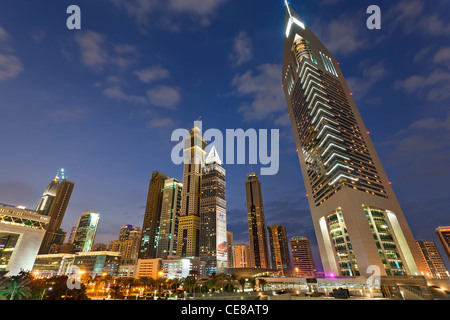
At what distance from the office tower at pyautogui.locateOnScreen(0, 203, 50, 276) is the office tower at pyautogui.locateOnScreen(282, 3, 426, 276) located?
117 meters

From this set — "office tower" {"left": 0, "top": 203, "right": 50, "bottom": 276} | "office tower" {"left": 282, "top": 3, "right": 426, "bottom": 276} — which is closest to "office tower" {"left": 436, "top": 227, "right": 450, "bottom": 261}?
"office tower" {"left": 282, "top": 3, "right": 426, "bottom": 276}

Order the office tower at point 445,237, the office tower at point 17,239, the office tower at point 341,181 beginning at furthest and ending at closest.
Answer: the office tower at point 445,237 < the office tower at point 341,181 < the office tower at point 17,239

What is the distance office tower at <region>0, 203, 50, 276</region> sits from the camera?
69.4m

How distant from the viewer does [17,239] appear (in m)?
73.2

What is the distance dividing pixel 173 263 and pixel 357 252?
152 meters

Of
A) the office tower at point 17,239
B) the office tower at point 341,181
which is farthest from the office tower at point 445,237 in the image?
the office tower at point 17,239

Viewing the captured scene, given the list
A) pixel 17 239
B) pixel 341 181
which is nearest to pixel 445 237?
pixel 341 181

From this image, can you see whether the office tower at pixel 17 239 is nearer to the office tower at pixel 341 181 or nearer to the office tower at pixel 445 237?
the office tower at pixel 341 181

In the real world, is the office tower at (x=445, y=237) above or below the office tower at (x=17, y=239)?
above

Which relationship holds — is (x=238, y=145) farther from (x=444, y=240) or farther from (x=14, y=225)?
(x=444, y=240)

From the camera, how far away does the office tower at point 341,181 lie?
84.0 metres

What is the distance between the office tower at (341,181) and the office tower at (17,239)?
385 ft

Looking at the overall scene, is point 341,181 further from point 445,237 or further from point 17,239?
point 445,237
